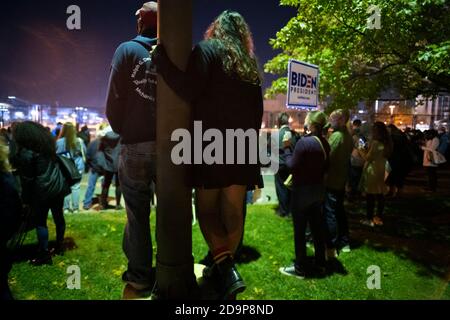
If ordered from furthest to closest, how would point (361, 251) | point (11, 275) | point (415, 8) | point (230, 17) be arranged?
point (361, 251) < point (415, 8) < point (11, 275) < point (230, 17)

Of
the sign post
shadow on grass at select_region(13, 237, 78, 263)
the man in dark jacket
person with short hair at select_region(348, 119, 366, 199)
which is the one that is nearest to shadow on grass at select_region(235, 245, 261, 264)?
the sign post


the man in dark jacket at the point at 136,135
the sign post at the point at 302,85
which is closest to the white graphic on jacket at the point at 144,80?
the man in dark jacket at the point at 136,135

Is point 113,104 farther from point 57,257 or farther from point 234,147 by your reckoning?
point 57,257

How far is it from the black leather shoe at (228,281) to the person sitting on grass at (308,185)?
2.90m

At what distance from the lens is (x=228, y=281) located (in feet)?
7.75

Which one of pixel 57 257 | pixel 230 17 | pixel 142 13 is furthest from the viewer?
pixel 57 257

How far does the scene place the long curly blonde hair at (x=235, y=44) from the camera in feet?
7.51

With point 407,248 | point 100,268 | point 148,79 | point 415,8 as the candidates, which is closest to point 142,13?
point 148,79

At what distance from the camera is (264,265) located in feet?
18.1

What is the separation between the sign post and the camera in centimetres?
609

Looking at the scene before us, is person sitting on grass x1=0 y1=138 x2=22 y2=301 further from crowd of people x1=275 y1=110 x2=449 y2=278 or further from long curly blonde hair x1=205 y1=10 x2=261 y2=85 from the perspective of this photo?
crowd of people x1=275 y1=110 x2=449 y2=278

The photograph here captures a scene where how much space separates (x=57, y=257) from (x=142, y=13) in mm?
4026

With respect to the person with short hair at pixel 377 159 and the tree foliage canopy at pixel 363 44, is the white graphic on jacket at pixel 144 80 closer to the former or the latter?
the tree foliage canopy at pixel 363 44

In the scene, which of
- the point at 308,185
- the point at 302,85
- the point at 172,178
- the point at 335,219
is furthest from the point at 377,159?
the point at 172,178
